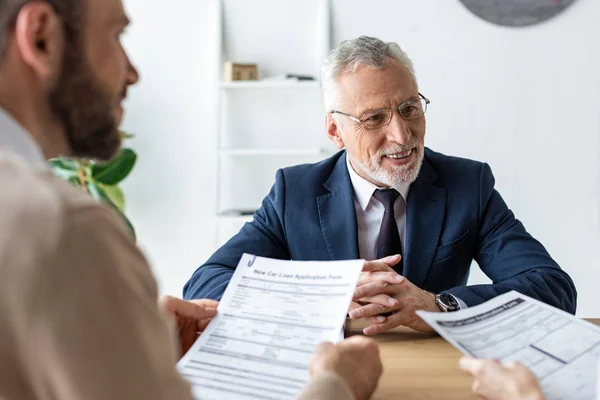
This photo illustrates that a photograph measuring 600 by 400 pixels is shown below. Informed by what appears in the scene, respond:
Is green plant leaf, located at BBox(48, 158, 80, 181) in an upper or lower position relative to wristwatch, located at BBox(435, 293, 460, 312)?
lower

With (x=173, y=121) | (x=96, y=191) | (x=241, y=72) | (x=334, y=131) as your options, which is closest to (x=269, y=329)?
(x=334, y=131)

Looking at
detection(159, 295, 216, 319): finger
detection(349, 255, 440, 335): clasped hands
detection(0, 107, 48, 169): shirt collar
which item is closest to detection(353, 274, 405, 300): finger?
detection(349, 255, 440, 335): clasped hands

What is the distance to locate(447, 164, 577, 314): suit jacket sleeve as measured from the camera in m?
1.51

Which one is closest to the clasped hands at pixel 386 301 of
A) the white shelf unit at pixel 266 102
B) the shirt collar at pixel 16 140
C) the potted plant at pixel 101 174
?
the shirt collar at pixel 16 140

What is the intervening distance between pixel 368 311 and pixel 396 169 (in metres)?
0.59

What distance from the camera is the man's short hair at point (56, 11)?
68 centimetres

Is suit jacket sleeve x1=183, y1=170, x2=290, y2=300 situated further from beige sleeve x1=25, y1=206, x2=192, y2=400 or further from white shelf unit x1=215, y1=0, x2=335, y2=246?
white shelf unit x1=215, y1=0, x2=335, y2=246

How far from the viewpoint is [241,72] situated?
331cm

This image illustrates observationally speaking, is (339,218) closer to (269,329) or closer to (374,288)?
(374,288)

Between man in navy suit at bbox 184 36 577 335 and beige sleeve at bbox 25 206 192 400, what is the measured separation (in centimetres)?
107

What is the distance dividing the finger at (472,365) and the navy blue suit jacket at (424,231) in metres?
0.69

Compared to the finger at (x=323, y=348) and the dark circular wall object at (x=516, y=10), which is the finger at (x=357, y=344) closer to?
the finger at (x=323, y=348)

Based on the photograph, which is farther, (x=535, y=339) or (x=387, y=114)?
(x=387, y=114)

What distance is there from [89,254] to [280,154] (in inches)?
112
